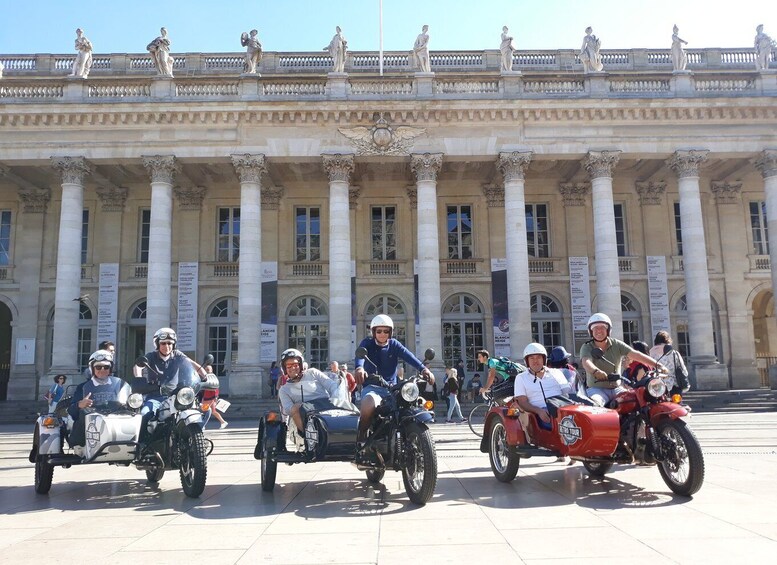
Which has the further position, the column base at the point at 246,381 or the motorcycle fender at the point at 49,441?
the column base at the point at 246,381

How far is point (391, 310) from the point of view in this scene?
25.7m

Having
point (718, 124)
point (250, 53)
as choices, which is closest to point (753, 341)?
point (718, 124)

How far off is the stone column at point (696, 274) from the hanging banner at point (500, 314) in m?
6.38

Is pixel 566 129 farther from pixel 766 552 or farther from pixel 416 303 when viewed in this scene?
pixel 766 552

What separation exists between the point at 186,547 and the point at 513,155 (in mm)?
20009

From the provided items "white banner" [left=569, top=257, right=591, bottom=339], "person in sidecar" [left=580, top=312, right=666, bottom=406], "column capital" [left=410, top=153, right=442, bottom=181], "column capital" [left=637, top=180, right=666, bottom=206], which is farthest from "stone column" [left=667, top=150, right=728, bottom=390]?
"person in sidecar" [left=580, top=312, right=666, bottom=406]

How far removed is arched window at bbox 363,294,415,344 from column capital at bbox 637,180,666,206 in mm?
10923

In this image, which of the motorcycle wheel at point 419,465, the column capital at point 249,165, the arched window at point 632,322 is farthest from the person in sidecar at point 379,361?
the arched window at point 632,322

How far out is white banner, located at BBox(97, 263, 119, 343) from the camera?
80.2 feet

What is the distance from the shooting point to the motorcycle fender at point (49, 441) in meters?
7.00

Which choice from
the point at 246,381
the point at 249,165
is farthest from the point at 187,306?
the point at 249,165

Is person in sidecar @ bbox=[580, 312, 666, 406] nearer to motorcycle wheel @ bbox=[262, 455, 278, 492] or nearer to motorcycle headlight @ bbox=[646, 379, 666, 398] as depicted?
motorcycle headlight @ bbox=[646, 379, 666, 398]

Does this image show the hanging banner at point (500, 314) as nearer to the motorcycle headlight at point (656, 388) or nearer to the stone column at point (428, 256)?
the stone column at point (428, 256)

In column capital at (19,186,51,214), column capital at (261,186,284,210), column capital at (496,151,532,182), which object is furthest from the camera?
column capital at (261,186,284,210)
